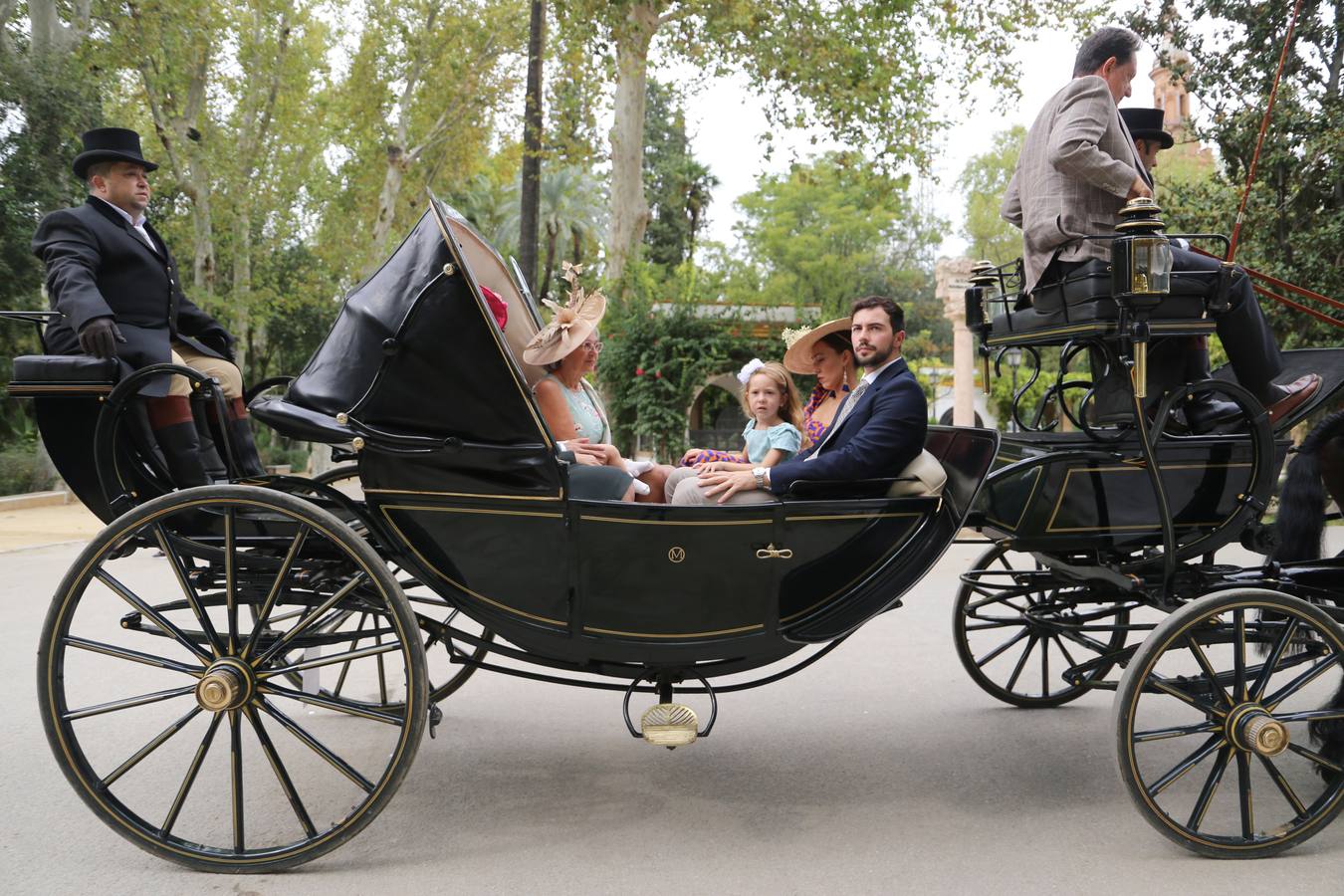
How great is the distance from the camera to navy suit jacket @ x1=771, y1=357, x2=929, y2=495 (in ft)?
10.1

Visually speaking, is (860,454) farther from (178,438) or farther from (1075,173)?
(178,438)

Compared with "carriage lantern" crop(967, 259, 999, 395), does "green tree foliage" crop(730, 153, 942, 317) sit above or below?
above

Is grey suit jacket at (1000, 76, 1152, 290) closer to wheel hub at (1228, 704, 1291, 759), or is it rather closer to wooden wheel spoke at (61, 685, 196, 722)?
wheel hub at (1228, 704, 1291, 759)

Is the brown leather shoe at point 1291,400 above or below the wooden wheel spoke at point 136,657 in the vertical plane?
above

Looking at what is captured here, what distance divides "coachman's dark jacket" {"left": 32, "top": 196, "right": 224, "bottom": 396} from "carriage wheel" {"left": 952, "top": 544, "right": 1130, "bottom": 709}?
10.3ft

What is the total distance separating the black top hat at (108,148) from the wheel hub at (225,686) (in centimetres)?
186

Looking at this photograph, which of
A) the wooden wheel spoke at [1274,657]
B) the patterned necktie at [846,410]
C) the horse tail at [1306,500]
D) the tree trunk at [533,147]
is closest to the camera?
the wooden wheel spoke at [1274,657]

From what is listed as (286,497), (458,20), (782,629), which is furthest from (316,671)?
(458,20)

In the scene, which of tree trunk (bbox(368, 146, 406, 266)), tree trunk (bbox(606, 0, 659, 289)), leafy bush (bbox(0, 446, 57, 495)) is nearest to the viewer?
tree trunk (bbox(606, 0, 659, 289))

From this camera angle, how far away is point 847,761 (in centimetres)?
377

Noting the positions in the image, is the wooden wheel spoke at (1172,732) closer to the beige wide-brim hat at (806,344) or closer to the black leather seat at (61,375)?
the beige wide-brim hat at (806,344)

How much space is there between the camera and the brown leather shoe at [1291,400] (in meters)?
3.42

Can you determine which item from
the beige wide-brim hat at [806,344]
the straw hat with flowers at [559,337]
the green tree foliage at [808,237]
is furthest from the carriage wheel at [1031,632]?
the green tree foliage at [808,237]

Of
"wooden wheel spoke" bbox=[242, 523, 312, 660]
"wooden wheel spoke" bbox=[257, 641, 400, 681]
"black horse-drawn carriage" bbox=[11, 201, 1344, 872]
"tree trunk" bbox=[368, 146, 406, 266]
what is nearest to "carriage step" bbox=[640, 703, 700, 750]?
"black horse-drawn carriage" bbox=[11, 201, 1344, 872]
